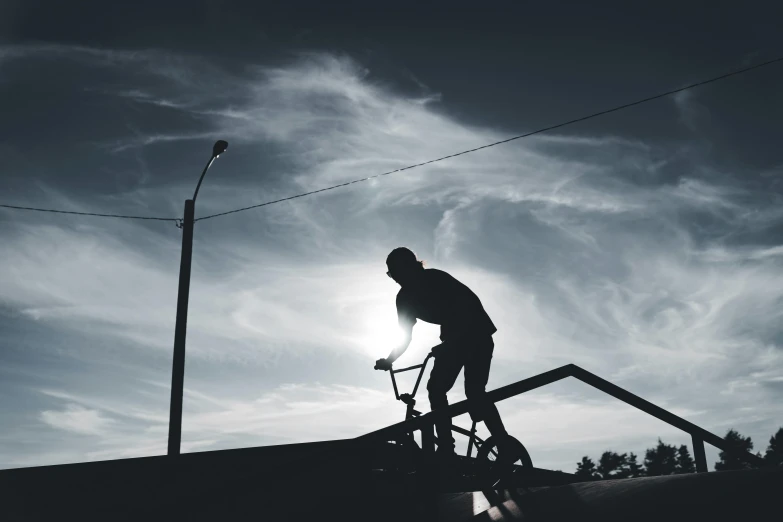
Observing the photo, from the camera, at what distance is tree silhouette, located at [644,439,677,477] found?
307ft

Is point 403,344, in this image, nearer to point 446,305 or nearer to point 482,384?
point 446,305

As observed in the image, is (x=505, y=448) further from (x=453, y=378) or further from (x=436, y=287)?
(x=436, y=287)

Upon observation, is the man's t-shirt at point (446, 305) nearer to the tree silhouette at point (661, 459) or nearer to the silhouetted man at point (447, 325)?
the silhouetted man at point (447, 325)

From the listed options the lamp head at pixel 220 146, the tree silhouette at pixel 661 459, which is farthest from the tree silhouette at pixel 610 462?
the lamp head at pixel 220 146

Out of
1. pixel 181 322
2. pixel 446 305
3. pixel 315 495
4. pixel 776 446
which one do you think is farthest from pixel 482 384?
pixel 776 446

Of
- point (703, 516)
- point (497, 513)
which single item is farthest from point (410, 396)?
point (703, 516)

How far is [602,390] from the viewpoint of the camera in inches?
194

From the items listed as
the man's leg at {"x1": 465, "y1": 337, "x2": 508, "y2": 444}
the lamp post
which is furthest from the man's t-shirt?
the lamp post

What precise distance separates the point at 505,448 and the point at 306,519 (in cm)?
171

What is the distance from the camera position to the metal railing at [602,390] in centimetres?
458

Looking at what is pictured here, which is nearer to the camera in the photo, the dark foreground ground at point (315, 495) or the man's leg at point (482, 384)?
the dark foreground ground at point (315, 495)

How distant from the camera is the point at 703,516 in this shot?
2574mm

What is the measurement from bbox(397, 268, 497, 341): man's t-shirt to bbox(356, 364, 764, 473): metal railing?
908 mm

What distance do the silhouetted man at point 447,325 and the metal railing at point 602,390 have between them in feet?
1.50
